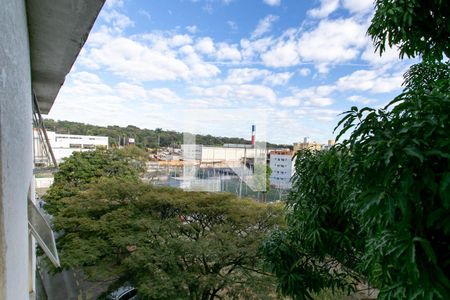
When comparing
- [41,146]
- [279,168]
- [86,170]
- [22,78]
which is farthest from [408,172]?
[279,168]

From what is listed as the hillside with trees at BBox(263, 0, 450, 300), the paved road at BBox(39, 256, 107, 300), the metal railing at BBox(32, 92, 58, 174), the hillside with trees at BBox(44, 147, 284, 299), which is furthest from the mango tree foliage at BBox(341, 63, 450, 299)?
the paved road at BBox(39, 256, 107, 300)

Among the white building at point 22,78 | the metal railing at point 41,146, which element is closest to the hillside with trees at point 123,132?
the metal railing at point 41,146

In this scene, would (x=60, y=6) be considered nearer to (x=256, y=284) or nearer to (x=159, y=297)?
(x=159, y=297)

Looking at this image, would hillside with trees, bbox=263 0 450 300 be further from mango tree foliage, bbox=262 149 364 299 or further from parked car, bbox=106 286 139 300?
parked car, bbox=106 286 139 300

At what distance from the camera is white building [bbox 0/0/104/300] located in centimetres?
61

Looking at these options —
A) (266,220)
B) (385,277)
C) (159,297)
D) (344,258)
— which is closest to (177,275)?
(159,297)

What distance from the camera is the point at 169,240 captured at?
5.42m

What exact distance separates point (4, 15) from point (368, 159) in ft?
3.56

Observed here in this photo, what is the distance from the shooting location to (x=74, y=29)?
53.3 inches

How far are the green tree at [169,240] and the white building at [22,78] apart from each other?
338cm

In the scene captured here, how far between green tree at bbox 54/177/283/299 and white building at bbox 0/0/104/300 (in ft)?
11.1

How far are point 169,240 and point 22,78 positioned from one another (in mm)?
4800

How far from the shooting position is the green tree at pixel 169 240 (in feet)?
16.3

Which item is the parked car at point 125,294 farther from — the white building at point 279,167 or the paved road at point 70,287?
the white building at point 279,167
